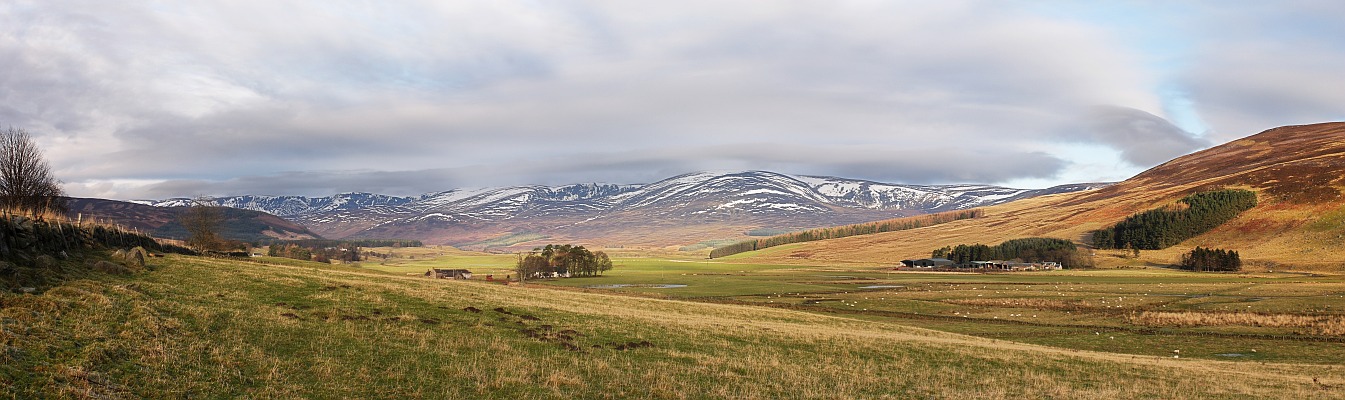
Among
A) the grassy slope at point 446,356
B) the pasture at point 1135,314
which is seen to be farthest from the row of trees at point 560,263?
the grassy slope at point 446,356

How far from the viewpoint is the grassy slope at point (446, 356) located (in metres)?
15.2

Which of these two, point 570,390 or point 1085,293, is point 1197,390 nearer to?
point 570,390

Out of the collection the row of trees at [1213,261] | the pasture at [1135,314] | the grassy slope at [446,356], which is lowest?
the pasture at [1135,314]

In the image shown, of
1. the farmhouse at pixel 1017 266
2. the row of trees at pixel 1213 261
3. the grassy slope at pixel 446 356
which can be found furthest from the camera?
the farmhouse at pixel 1017 266

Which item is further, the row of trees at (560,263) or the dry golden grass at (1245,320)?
the row of trees at (560,263)

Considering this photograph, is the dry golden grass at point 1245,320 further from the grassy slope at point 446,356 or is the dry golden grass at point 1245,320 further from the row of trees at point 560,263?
the row of trees at point 560,263

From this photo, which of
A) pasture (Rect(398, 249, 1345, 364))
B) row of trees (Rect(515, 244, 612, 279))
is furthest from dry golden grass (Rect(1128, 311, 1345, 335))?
row of trees (Rect(515, 244, 612, 279))

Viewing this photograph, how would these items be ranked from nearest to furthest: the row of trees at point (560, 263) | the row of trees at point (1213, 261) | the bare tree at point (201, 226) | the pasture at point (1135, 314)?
the pasture at point (1135, 314) → the bare tree at point (201, 226) → the row of trees at point (1213, 261) → the row of trees at point (560, 263)

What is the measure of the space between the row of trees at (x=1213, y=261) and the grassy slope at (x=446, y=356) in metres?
146

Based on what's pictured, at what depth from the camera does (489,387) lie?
17703mm

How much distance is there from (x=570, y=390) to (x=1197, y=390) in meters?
23.6

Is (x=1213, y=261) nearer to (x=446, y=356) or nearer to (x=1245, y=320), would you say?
(x=1245, y=320)

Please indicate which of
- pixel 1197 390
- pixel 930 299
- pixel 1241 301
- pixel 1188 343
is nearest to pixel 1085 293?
pixel 1241 301

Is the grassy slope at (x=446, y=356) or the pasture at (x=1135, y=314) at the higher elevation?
the grassy slope at (x=446, y=356)
